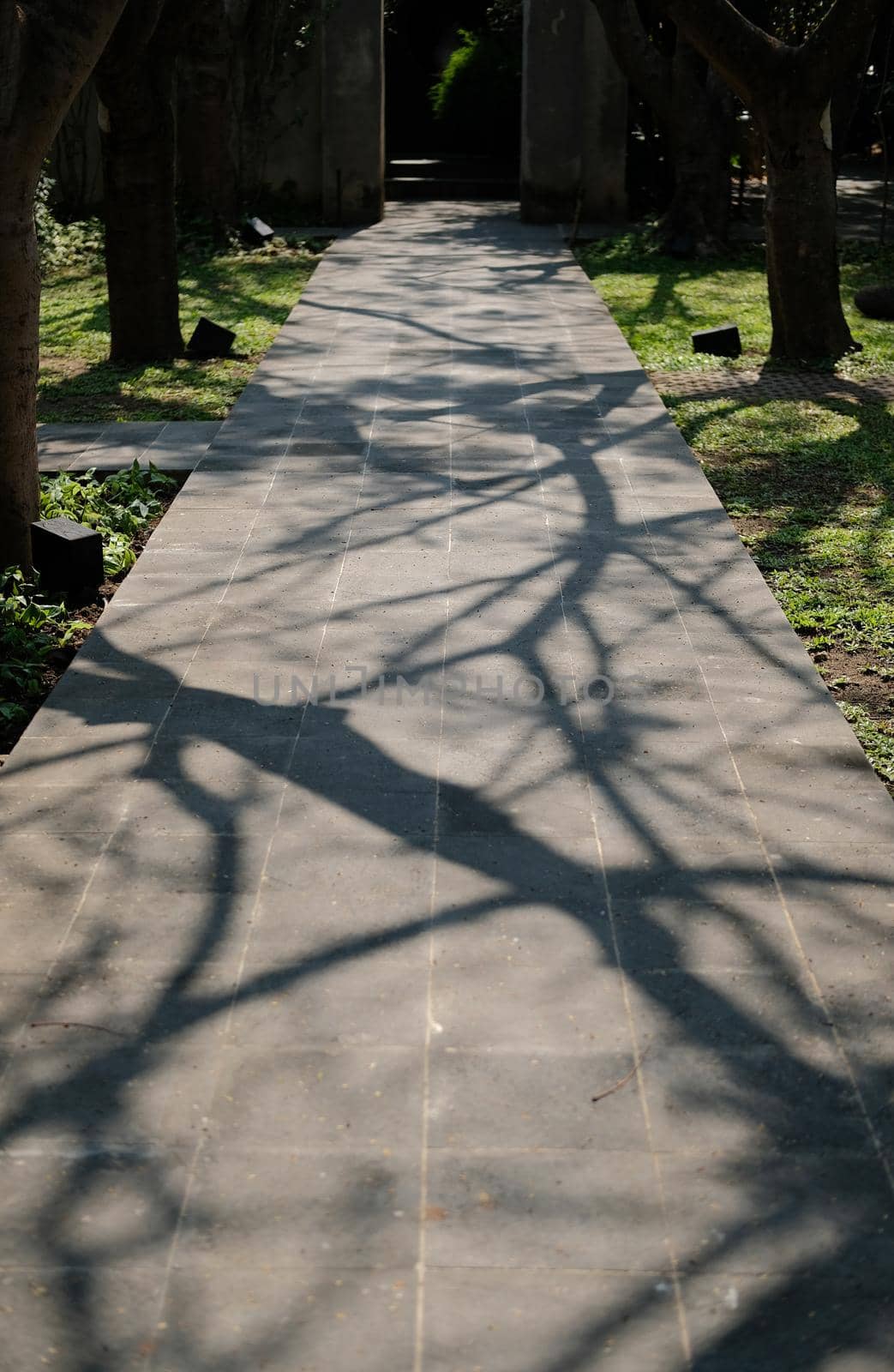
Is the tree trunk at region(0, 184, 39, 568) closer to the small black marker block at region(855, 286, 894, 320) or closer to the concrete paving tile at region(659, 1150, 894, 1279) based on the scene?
the concrete paving tile at region(659, 1150, 894, 1279)

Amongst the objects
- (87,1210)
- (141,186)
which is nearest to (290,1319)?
(87,1210)

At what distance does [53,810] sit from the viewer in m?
4.77

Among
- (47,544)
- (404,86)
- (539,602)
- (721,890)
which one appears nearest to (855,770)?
(721,890)

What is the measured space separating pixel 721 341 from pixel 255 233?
6899 mm

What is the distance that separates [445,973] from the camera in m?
3.96

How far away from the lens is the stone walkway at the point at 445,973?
2.98 m

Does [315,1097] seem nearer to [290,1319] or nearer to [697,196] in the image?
[290,1319]

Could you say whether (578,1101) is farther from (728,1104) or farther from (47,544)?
(47,544)

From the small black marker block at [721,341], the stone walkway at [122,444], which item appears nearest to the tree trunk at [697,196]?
the small black marker block at [721,341]

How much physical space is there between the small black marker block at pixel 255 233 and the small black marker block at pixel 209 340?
18.1ft

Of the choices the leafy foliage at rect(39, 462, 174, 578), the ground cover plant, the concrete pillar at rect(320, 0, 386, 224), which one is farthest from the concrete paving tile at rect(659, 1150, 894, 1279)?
the concrete pillar at rect(320, 0, 386, 224)

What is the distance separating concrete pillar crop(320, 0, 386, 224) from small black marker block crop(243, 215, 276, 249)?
192 cm

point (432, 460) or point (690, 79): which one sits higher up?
point (690, 79)

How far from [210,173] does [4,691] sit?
11.9 meters
